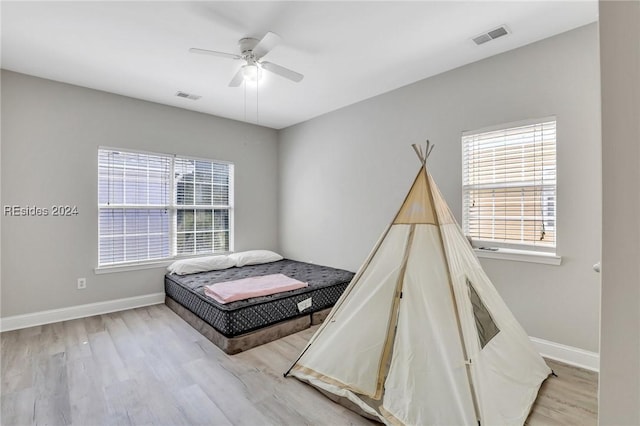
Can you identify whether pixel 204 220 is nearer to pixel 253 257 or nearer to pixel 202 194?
pixel 202 194

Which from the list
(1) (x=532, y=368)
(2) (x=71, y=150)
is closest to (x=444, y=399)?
(1) (x=532, y=368)

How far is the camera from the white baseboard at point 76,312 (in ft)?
10.5

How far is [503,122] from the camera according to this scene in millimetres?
2814

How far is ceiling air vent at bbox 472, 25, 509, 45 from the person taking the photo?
245cm

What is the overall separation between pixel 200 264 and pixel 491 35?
4.06m

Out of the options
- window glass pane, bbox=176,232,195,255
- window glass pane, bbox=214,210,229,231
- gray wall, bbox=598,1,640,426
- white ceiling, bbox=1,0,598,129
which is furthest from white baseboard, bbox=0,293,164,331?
gray wall, bbox=598,1,640,426

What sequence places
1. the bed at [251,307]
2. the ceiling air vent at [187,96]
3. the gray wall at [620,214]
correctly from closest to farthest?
the gray wall at [620,214], the bed at [251,307], the ceiling air vent at [187,96]

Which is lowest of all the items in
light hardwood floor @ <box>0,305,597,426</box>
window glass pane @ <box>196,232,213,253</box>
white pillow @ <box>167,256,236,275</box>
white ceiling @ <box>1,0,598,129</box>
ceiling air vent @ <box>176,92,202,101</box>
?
light hardwood floor @ <box>0,305,597,426</box>

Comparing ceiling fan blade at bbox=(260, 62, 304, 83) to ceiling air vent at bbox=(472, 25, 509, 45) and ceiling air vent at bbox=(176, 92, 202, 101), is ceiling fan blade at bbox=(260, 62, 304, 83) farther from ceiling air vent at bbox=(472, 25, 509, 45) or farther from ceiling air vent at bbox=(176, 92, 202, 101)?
ceiling air vent at bbox=(176, 92, 202, 101)

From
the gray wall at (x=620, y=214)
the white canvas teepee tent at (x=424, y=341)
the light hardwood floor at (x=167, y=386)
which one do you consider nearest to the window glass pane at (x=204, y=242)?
the light hardwood floor at (x=167, y=386)

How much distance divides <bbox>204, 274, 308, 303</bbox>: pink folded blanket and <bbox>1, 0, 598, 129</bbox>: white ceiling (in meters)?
2.26

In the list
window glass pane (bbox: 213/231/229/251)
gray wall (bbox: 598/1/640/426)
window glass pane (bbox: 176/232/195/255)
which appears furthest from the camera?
window glass pane (bbox: 213/231/229/251)

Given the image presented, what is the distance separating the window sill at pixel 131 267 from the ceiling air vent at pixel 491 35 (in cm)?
438

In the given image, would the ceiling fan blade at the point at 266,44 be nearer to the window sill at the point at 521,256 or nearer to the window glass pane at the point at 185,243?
the window sill at the point at 521,256
